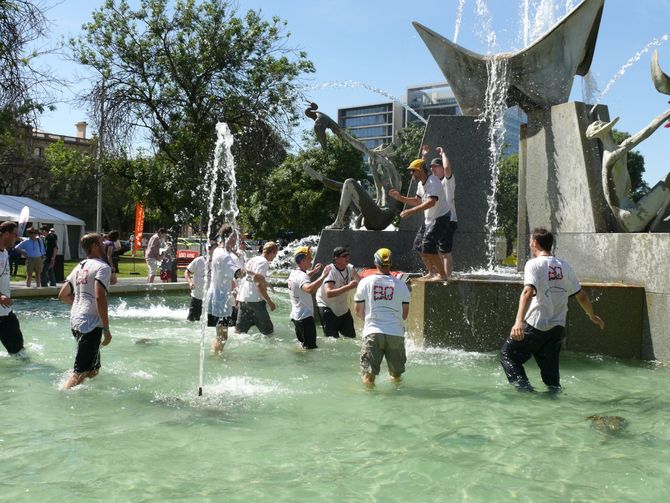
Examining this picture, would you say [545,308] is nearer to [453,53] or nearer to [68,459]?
[68,459]

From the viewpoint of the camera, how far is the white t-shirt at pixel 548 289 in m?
6.15

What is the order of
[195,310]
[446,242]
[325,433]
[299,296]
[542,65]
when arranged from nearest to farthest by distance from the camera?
1. [325,433]
2. [299,296]
3. [446,242]
4. [542,65]
5. [195,310]

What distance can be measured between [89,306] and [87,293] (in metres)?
0.14

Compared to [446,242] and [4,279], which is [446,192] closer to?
[446,242]

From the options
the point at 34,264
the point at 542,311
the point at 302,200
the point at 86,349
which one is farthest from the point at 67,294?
the point at 302,200

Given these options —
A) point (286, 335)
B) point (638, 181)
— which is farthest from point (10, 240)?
point (638, 181)

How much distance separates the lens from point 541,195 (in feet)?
35.5

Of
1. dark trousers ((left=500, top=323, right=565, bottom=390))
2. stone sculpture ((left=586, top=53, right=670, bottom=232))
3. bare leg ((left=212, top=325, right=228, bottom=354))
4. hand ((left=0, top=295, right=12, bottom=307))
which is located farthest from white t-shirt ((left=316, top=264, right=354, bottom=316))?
stone sculpture ((left=586, top=53, right=670, bottom=232))

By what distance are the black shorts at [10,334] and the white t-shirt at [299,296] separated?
3.43m

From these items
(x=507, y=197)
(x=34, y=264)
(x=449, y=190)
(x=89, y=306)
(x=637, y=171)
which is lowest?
(x=89, y=306)

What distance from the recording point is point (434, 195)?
337 inches

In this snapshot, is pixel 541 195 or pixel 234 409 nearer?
pixel 234 409

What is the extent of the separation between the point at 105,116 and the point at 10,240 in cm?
1767

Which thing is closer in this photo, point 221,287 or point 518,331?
point 518,331
